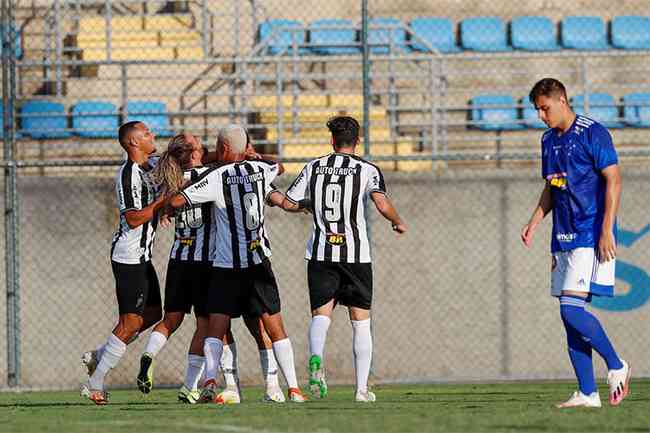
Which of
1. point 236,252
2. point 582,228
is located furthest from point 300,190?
point 582,228

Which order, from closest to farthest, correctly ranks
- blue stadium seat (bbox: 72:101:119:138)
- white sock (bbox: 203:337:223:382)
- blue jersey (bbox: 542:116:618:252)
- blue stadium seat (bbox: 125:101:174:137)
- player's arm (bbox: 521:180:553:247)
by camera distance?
blue jersey (bbox: 542:116:618:252), player's arm (bbox: 521:180:553:247), white sock (bbox: 203:337:223:382), blue stadium seat (bbox: 72:101:119:138), blue stadium seat (bbox: 125:101:174:137)

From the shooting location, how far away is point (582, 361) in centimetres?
730

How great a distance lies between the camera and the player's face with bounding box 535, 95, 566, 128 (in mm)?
7383

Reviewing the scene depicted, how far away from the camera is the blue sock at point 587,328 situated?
722cm

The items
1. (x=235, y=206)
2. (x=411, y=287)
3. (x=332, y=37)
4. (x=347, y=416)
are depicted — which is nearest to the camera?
(x=347, y=416)

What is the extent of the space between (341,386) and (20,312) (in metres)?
3.12

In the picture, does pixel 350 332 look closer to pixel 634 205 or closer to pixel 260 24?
pixel 634 205

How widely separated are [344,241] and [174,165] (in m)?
1.23

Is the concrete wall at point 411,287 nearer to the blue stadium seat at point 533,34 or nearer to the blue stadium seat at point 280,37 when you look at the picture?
the blue stadium seat at point 280,37

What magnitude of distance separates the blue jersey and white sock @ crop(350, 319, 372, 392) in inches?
63.3

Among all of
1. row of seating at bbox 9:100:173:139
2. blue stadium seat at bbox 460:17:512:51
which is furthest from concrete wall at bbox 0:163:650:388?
blue stadium seat at bbox 460:17:512:51

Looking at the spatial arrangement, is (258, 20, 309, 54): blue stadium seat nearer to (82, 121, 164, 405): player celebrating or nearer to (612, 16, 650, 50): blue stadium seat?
(612, 16, 650, 50): blue stadium seat

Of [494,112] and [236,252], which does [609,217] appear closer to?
[236,252]

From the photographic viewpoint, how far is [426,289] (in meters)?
12.4
